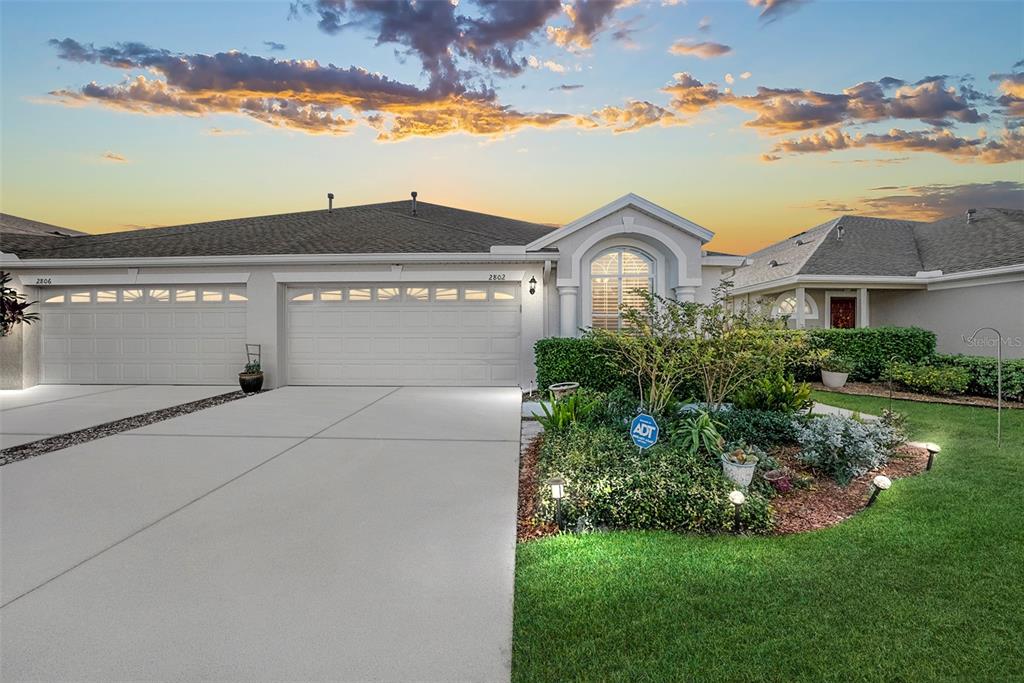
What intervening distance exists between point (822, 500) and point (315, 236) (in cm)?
1153

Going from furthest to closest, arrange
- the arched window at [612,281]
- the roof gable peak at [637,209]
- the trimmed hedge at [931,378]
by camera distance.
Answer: the arched window at [612,281] → the roof gable peak at [637,209] → the trimmed hedge at [931,378]

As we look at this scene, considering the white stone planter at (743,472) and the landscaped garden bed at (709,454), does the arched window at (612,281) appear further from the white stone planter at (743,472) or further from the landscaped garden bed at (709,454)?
the white stone planter at (743,472)

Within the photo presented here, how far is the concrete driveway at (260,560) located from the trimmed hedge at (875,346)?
9632mm

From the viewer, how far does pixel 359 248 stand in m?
10.6

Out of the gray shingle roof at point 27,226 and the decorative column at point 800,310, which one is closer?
the decorative column at point 800,310

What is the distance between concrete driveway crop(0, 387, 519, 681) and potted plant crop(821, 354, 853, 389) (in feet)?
29.1

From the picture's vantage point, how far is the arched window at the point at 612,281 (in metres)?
10.5

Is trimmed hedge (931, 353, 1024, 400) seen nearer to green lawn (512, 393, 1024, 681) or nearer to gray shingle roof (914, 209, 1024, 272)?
gray shingle roof (914, 209, 1024, 272)

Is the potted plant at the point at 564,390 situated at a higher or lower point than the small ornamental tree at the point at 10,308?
lower

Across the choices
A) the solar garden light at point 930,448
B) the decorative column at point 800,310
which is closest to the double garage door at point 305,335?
the solar garden light at point 930,448

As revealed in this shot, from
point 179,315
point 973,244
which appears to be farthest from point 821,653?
point 973,244

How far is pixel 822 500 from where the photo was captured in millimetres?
4145

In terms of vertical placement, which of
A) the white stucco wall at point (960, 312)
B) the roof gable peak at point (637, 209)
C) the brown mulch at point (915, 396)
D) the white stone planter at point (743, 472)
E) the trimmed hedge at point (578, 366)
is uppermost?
the roof gable peak at point (637, 209)

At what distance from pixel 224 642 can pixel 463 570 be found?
131cm
